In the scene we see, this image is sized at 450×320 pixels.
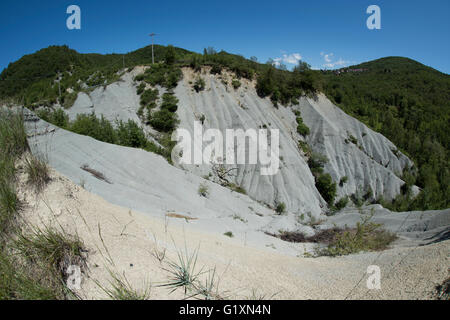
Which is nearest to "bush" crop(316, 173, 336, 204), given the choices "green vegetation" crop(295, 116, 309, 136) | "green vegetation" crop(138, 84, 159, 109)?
"green vegetation" crop(295, 116, 309, 136)

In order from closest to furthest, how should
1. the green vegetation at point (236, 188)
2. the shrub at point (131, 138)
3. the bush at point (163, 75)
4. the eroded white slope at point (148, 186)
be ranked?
1. the eroded white slope at point (148, 186)
2. the shrub at point (131, 138)
3. the green vegetation at point (236, 188)
4. the bush at point (163, 75)

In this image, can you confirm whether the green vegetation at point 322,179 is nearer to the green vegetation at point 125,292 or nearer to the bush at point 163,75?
the bush at point 163,75

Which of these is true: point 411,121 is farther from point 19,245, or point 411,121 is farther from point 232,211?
point 19,245

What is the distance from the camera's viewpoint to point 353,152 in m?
22.5

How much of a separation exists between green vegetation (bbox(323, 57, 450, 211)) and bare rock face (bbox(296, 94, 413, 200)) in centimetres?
151

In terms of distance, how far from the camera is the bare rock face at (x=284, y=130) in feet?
61.6

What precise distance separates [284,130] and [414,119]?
29.4 m

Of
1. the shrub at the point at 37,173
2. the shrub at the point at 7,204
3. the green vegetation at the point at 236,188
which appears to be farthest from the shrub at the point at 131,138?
the shrub at the point at 7,204

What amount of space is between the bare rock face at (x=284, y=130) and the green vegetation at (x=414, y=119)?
2300 millimetres

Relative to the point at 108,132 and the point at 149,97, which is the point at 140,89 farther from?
the point at 108,132

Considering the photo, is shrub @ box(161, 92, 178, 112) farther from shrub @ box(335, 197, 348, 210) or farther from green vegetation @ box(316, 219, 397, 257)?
green vegetation @ box(316, 219, 397, 257)

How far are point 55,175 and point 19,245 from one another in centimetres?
149

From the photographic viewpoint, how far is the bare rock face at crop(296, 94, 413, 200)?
68.5ft

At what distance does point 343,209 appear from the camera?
738 inches
